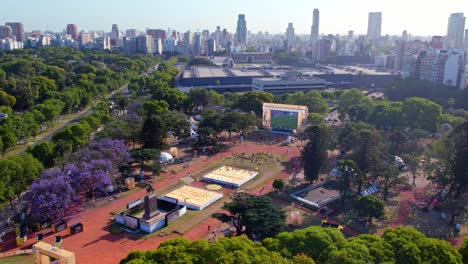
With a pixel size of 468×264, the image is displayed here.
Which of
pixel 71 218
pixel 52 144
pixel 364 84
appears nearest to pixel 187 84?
pixel 364 84

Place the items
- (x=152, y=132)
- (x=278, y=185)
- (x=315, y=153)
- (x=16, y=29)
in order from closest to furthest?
(x=278, y=185) → (x=315, y=153) → (x=152, y=132) → (x=16, y=29)

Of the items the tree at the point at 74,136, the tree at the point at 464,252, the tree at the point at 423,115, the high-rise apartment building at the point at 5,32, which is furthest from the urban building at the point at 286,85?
the high-rise apartment building at the point at 5,32

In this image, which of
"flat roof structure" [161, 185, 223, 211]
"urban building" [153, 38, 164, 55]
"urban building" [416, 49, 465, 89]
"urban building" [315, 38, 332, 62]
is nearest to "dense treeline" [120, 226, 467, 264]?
"flat roof structure" [161, 185, 223, 211]

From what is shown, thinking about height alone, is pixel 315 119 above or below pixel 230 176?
above

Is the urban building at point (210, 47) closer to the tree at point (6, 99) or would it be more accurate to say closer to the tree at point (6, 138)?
the tree at point (6, 99)

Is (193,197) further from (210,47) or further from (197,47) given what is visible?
(197,47)

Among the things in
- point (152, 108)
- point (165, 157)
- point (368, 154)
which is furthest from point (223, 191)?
point (152, 108)

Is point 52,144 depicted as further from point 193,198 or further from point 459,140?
point 459,140
